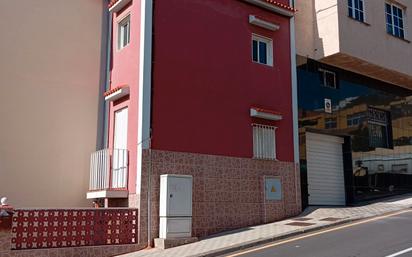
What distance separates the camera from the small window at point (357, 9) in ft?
62.1

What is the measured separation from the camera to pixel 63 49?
1478 centimetres

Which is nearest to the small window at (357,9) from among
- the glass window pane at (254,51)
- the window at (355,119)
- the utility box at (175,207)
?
the window at (355,119)

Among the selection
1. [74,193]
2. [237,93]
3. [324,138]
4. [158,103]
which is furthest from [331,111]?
[74,193]

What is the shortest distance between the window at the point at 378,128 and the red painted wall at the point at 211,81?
5951 mm

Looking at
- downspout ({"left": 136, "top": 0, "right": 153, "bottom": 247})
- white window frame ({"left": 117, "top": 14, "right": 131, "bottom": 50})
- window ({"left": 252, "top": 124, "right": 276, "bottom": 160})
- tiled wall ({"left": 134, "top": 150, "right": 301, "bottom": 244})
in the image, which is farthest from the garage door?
white window frame ({"left": 117, "top": 14, "right": 131, "bottom": 50})

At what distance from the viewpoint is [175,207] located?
12719 millimetres

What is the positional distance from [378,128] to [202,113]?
1068cm

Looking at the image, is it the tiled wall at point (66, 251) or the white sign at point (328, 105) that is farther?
the white sign at point (328, 105)

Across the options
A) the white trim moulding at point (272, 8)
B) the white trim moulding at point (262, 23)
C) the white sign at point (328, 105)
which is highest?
the white trim moulding at point (272, 8)

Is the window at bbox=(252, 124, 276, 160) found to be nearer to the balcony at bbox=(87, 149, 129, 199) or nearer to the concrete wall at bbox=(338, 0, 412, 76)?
the balcony at bbox=(87, 149, 129, 199)

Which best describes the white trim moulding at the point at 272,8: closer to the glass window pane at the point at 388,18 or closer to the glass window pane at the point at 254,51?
the glass window pane at the point at 254,51

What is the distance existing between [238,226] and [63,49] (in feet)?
25.1

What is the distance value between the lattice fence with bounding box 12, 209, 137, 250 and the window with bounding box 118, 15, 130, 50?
5574mm

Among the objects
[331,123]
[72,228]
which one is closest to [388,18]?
[331,123]
